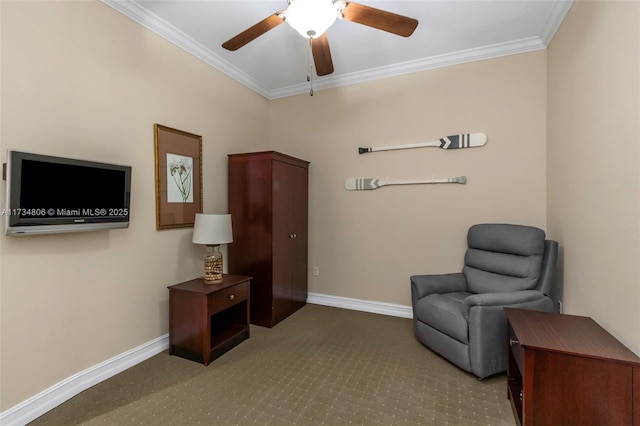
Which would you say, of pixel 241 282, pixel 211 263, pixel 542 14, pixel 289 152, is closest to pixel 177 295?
pixel 211 263

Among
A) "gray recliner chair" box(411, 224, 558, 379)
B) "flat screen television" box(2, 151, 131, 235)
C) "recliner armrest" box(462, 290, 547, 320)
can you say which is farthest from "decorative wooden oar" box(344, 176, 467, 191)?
"flat screen television" box(2, 151, 131, 235)

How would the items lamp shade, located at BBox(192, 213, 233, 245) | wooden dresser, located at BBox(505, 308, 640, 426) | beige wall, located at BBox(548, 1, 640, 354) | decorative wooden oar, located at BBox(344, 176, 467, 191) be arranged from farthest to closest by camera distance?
decorative wooden oar, located at BBox(344, 176, 467, 191), lamp shade, located at BBox(192, 213, 233, 245), beige wall, located at BBox(548, 1, 640, 354), wooden dresser, located at BBox(505, 308, 640, 426)

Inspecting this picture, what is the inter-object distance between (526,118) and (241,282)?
308 centimetres

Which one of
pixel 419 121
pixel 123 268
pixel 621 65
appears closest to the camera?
pixel 621 65

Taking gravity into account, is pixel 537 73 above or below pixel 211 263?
above

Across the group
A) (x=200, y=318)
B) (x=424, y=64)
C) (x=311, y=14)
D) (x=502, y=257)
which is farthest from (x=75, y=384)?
(x=424, y=64)

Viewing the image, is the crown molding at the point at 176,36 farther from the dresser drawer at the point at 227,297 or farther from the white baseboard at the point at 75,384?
the white baseboard at the point at 75,384

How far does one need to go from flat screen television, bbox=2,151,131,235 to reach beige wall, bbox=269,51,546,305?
2.15 m

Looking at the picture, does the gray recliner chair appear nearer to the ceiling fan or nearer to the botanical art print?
the ceiling fan

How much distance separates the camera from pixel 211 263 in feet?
8.17

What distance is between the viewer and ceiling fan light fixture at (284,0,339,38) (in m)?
1.52

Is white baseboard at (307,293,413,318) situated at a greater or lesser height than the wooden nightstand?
lesser

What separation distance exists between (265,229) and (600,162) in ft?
8.52

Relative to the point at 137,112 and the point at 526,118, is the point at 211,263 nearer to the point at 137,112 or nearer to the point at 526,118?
the point at 137,112
